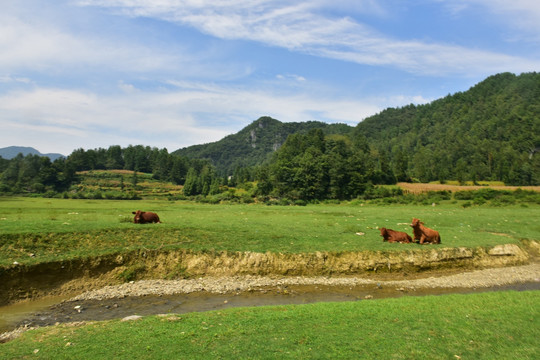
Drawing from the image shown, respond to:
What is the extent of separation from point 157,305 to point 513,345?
1242 cm

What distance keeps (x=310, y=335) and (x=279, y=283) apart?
8168mm

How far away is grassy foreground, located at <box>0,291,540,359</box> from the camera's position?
289 inches

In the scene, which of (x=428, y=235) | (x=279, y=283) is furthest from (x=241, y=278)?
(x=428, y=235)

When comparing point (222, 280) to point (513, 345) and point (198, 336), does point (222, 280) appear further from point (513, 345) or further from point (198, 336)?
point (513, 345)

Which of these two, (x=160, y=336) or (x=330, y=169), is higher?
(x=330, y=169)

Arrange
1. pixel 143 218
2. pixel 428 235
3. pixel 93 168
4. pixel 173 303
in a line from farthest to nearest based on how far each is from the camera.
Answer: pixel 93 168, pixel 143 218, pixel 428 235, pixel 173 303

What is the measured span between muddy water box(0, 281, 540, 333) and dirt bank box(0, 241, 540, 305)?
1234 millimetres

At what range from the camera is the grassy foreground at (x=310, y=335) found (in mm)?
7352

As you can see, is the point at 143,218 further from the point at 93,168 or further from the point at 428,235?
the point at 93,168

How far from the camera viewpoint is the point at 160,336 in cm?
819

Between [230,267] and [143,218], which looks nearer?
[230,267]

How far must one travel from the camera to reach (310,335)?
8.29 metres

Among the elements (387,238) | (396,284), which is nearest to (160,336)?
(396,284)

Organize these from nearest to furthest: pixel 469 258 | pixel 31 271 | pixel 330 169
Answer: pixel 31 271 → pixel 469 258 → pixel 330 169
